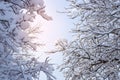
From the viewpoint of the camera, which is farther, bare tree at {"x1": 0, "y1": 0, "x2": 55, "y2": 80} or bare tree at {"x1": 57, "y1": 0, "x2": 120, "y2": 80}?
bare tree at {"x1": 57, "y1": 0, "x2": 120, "y2": 80}

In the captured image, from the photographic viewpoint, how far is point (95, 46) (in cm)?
738

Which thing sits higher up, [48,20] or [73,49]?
[48,20]

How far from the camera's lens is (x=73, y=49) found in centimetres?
753

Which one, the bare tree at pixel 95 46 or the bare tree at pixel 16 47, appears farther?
the bare tree at pixel 95 46

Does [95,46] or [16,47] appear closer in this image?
[16,47]

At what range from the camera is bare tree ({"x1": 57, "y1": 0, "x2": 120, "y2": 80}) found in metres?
7.02

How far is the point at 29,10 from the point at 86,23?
3.11 meters

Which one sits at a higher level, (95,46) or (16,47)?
(16,47)

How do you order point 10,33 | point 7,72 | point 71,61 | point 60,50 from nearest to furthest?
1. point 10,33
2. point 7,72
3. point 71,61
4. point 60,50

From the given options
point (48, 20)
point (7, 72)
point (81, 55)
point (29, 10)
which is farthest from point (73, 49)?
point (7, 72)

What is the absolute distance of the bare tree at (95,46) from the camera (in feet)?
23.0

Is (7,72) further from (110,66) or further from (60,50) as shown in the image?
(60,50)

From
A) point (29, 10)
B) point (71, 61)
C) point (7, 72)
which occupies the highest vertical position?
point (29, 10)

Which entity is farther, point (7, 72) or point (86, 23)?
point (86, 23)
